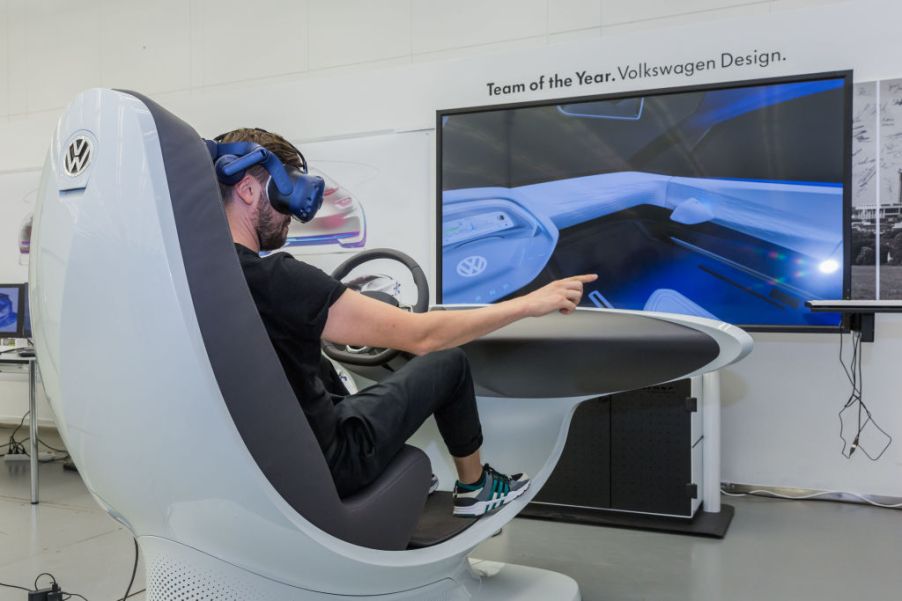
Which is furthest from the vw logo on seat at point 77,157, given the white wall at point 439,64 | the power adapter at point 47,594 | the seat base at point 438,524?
the white wall at point 439,64

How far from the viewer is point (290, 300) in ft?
4.10

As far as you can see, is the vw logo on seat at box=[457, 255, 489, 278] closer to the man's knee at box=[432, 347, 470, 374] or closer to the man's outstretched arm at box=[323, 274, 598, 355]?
the man's knee at box=[432, 347, 470, 374]

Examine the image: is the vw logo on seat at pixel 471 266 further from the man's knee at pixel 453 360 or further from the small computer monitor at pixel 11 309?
the small computer monitor at pixel 11 309

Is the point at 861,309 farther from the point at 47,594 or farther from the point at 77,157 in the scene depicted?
the point at 47,594

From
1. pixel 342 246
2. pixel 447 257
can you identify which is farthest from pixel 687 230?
pixel 342 246

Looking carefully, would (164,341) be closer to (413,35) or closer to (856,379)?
(856,379)

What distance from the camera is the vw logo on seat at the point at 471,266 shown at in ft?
12.2

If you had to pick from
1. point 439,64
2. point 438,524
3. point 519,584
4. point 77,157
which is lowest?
point 519,584

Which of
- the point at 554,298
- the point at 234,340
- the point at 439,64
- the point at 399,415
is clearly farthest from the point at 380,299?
the point at 439,64

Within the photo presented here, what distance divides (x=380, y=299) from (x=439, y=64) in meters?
2.64

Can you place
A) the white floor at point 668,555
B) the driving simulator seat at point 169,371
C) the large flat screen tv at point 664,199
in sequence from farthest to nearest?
1. the large flat screen tv at point 664,199
2. the white floor at point 668,555
3. the driving simulator seat at point 169,371

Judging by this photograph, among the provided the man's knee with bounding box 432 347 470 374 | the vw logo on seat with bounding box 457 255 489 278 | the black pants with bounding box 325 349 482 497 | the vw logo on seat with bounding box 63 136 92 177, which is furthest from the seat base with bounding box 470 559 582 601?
the vw logo on seat with bounding box 457 255 489 278

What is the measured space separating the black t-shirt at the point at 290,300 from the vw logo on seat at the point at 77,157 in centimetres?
31

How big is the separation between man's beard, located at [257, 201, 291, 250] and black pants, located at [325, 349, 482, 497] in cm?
37
